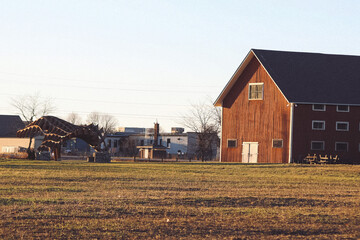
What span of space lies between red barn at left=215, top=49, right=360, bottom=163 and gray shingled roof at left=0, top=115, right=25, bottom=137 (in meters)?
66.4

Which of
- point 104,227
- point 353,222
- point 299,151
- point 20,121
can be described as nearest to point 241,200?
point 353,222

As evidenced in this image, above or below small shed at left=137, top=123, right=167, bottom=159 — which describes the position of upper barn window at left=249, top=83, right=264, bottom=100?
above

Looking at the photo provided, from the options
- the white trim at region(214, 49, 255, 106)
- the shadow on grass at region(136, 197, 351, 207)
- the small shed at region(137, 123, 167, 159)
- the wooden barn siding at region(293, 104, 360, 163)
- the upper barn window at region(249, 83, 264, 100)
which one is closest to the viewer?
the shadow on grass at region(136, 197, 351, 207)

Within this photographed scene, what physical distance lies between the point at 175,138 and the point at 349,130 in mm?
72095

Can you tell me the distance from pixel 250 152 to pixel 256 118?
10.2 ft

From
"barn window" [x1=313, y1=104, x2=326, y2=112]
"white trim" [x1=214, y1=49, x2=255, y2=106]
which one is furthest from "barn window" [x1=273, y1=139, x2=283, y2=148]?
"white trim" [x1=214, y1=49, x2=255, y2=106]

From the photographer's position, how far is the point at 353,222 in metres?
13.6

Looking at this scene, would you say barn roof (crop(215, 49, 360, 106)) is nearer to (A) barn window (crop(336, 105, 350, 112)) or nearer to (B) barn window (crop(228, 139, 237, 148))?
(A) barn window (crop(336, 105, 350, 112))

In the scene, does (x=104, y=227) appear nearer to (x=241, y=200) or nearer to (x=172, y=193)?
(x=241, y=200)

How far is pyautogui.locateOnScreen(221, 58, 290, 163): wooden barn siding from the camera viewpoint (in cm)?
5141

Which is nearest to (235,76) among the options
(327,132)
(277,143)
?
(277,143)

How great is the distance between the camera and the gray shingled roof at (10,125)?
367 feet

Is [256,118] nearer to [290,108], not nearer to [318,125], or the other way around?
[290,108]

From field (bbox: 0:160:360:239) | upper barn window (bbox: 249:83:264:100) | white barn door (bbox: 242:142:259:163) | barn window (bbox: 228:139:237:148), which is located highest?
upper barn window (bbox: 249:83:264:100)
